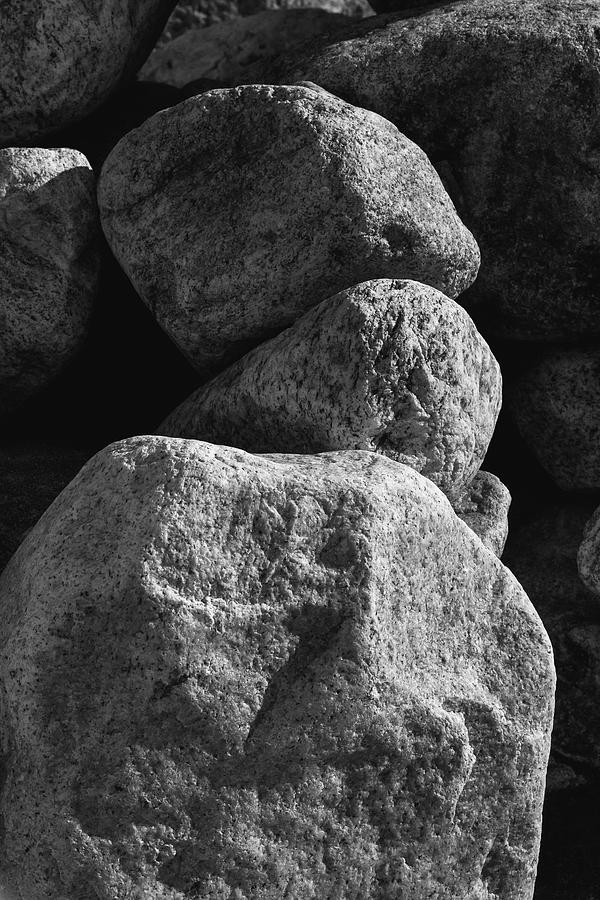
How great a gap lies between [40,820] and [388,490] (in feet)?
2.55

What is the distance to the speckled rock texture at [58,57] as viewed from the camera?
2658 mm

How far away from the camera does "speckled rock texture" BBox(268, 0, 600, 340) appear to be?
2.70m

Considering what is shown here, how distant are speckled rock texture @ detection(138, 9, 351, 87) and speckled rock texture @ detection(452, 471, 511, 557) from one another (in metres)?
1.48

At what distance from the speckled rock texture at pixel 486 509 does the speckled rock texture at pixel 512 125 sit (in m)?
0.50

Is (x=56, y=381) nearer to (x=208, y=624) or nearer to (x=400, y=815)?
(x=208, y=624)

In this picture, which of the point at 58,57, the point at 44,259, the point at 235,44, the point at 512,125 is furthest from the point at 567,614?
the point at 235,44

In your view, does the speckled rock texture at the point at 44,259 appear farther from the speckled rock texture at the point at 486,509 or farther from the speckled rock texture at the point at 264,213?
the speckled rock texture at the point at 486,509

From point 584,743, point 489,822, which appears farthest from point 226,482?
point 584,743

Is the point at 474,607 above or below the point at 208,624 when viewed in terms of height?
above

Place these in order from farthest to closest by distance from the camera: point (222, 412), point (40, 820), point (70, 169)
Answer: point (70, 169)
point (222, 412)
point (40, 820)

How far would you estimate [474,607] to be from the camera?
2.05 metres

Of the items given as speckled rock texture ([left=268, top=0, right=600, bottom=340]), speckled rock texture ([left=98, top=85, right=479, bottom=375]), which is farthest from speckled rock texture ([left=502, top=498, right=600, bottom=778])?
speckled rock texture ([left=98, top=85, right=479, bottom=375])

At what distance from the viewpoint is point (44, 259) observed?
2537 mm

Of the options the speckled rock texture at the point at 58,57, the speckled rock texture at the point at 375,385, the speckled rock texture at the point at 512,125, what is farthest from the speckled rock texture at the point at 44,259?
the speckled rock texture at the point at 512,125
